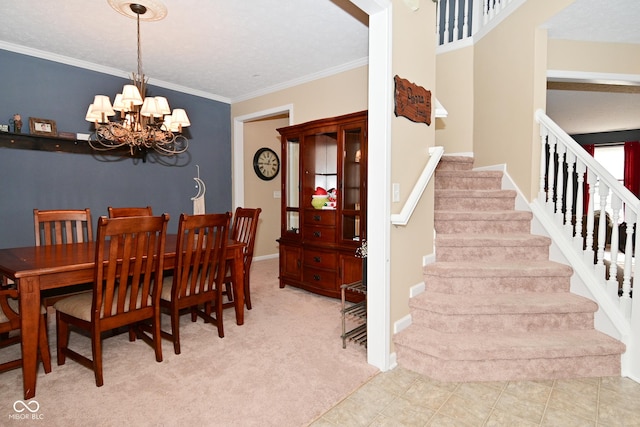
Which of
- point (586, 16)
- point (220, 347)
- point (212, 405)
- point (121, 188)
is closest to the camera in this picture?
point (212, 405)

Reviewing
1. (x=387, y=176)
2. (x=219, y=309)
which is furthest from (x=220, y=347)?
(x=387, y=176)

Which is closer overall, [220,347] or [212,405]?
[212,405]

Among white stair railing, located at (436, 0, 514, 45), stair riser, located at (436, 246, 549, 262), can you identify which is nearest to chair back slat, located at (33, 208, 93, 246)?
stair riser, located at (436, 246, 549, 262)

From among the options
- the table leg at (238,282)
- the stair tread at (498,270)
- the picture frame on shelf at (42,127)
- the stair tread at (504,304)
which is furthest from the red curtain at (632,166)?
the picture frame on shelf at (42,127)

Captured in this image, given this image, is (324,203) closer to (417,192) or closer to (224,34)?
(417,192)

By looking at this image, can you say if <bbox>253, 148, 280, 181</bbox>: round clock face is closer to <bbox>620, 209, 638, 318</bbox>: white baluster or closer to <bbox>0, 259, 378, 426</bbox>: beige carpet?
<bbox>0, 259, 378, 426</bbox>: beige carpet

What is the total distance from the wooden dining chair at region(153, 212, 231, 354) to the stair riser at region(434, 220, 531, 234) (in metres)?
1.93

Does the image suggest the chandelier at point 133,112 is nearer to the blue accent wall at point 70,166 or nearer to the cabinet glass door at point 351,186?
the blue accent wall at point 70,166

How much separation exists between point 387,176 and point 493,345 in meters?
1.26

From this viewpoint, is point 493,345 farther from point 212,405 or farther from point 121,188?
point 121,188

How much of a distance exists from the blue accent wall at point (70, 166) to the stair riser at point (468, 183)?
347 centimetres

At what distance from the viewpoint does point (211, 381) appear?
2.06 meters

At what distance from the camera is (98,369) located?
1985mm

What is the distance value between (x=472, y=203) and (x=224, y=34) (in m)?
2.97
